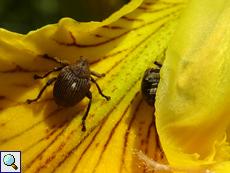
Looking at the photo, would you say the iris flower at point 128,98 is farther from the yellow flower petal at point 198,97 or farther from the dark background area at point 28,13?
the dark background area at point 28,13

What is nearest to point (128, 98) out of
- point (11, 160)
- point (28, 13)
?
point (11, 160)

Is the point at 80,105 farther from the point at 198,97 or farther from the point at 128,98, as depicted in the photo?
the point at 198,97

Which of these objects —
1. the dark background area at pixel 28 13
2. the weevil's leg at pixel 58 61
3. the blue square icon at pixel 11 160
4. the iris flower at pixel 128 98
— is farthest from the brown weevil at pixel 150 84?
the dark background area at pixel 28 13

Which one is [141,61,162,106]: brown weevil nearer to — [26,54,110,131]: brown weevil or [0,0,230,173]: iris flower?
[0,0,230,173]: iris flower

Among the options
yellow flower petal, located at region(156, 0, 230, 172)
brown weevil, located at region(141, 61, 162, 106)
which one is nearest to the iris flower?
yellow flower petal, located at region(156, 0, 230, 172)

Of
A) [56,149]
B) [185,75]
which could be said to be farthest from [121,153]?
[185,75]

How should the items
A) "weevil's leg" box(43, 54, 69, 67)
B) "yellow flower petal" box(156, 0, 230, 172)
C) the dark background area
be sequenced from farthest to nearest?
the dark background area
"weevil's leg" box(43, 54, 69, 67)
"yellow flower petal" box(156, 0, 230, 172)

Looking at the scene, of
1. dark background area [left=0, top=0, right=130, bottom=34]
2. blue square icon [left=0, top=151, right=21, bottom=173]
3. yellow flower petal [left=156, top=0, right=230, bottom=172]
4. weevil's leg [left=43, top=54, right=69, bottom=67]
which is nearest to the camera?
yellow flower petal [left=156, top=0, right=230, bottom=172]
